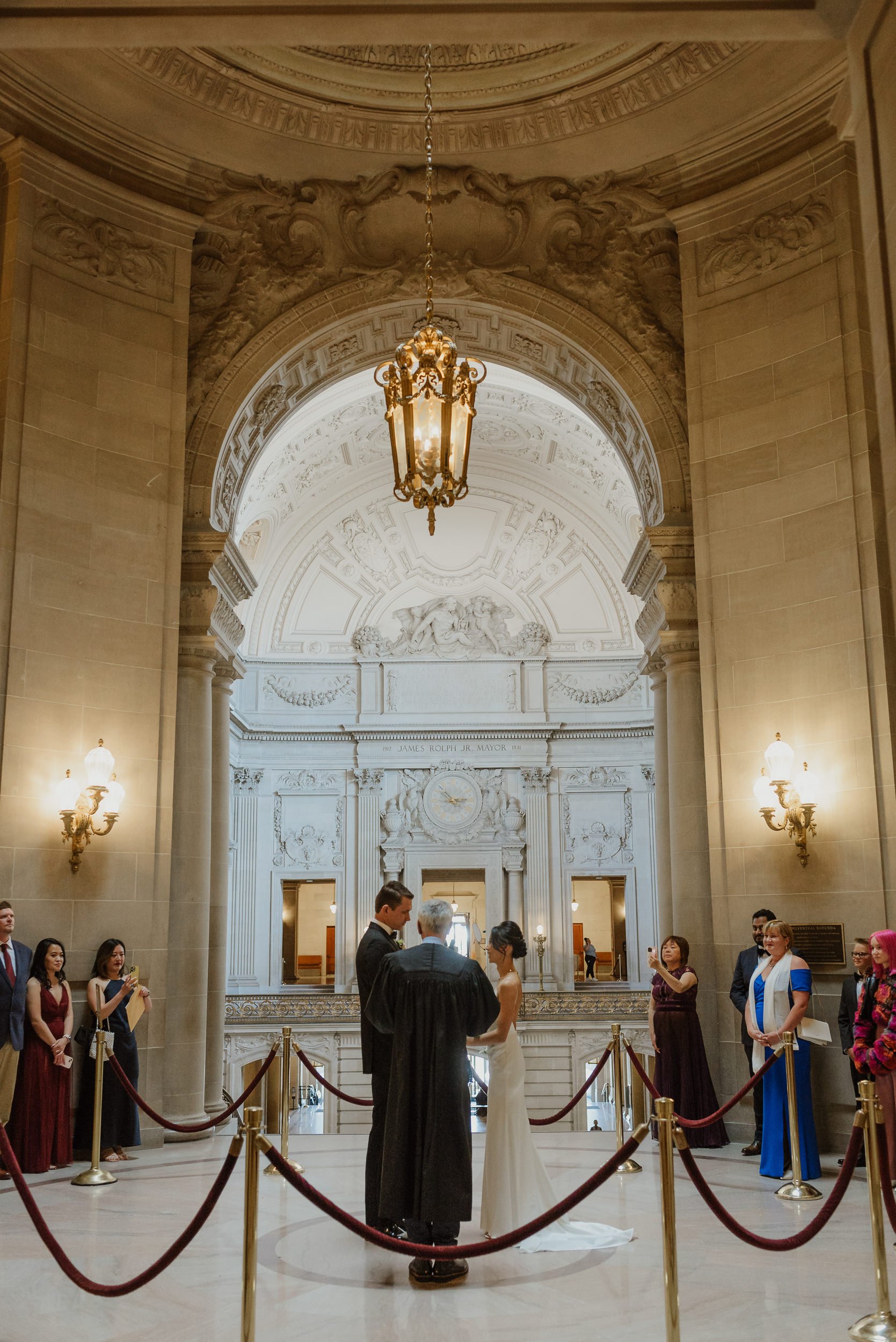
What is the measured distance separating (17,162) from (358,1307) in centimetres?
991

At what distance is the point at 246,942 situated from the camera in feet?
80.0

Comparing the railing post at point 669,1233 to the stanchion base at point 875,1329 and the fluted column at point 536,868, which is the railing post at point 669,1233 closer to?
the stanchion base at point 875,1329

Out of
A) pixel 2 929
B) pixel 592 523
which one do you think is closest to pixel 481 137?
pixel 2 929


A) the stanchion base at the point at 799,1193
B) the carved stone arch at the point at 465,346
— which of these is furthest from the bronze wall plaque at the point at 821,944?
the carved stone arch at the point at 465,346

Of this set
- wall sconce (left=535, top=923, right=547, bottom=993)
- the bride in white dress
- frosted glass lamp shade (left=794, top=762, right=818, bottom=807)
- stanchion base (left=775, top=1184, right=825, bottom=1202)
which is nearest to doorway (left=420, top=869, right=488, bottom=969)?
wall sconce (left=535, top=923, right=547, bottom=993)

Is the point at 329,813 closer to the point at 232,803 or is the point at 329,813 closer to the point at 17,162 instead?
the point at 232,803

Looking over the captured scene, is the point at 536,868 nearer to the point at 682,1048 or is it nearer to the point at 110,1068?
the point at 682,1048

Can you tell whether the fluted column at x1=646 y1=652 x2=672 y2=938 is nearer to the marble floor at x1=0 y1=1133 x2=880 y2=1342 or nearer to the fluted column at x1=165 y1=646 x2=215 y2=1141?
the marble floor at x1=0 y1=1133 x2=880 y2=1342

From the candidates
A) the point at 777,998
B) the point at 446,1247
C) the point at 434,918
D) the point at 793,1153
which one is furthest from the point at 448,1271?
the point at 777,998

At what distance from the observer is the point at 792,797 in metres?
9.56

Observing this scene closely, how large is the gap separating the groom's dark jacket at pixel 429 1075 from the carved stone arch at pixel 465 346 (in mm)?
6780

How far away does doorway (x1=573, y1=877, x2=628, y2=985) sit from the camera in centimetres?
2591

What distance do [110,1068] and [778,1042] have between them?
210 inches

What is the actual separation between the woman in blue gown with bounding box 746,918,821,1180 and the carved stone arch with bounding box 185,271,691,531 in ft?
16.5
